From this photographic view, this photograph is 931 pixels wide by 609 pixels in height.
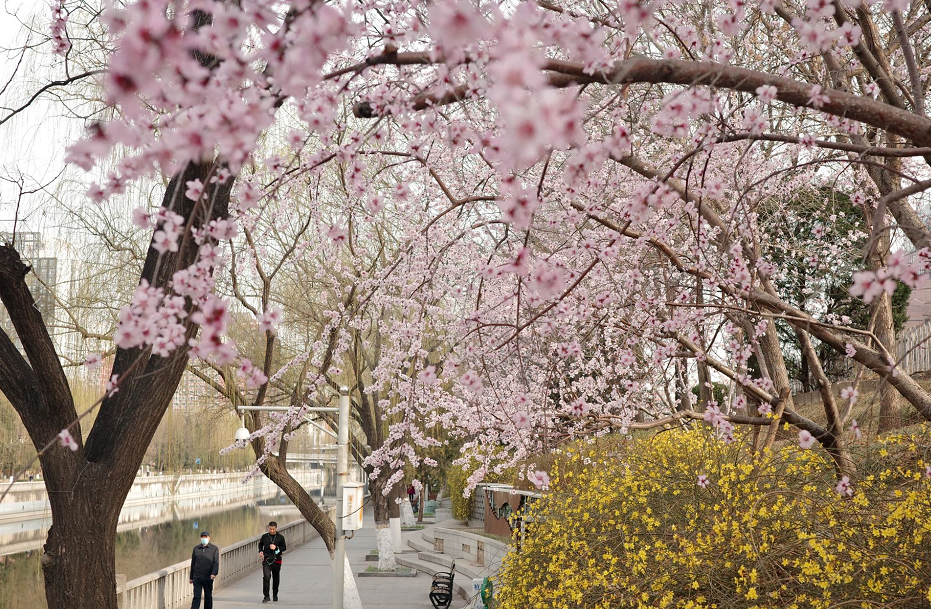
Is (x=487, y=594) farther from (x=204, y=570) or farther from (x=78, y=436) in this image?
(x=78, y=436)

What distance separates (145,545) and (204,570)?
43.1ft

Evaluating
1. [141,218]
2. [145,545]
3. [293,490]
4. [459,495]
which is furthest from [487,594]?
[145,545]

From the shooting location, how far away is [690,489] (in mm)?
6383

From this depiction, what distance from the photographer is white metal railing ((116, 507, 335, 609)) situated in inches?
465

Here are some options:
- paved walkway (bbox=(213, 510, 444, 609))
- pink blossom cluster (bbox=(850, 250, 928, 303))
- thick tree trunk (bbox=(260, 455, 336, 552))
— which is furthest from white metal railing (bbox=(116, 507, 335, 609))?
pink blossom cluster (bbox=(850, 250, 928, 303))

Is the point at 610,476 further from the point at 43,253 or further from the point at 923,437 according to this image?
the point at 43,253

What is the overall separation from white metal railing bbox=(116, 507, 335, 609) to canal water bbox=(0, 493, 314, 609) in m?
1.21

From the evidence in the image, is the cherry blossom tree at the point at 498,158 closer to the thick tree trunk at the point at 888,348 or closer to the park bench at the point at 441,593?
the thick tree trunk at the point at 888,348

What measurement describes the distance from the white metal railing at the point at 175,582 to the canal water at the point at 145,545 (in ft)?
3.97

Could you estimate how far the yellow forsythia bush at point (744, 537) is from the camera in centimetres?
430

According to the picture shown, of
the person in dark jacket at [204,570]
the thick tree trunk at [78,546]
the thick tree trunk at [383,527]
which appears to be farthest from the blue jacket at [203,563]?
the thick tree trunk at [78,546]

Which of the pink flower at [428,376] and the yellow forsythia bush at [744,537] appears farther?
the yellow forsythia bush at [744,537]

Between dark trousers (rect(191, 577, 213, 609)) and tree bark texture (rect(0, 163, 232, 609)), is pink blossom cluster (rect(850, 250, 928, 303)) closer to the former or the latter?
tree bark texture (rect(0, 163, 232, 609))

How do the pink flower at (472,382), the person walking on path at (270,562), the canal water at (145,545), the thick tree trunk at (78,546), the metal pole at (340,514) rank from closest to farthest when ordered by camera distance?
the pink flower at (472,382) → the thick tree trunk at (78,546) → the metal pole at (340,514) → the person walking on path at (270,562) → the canal water at (145,545)
